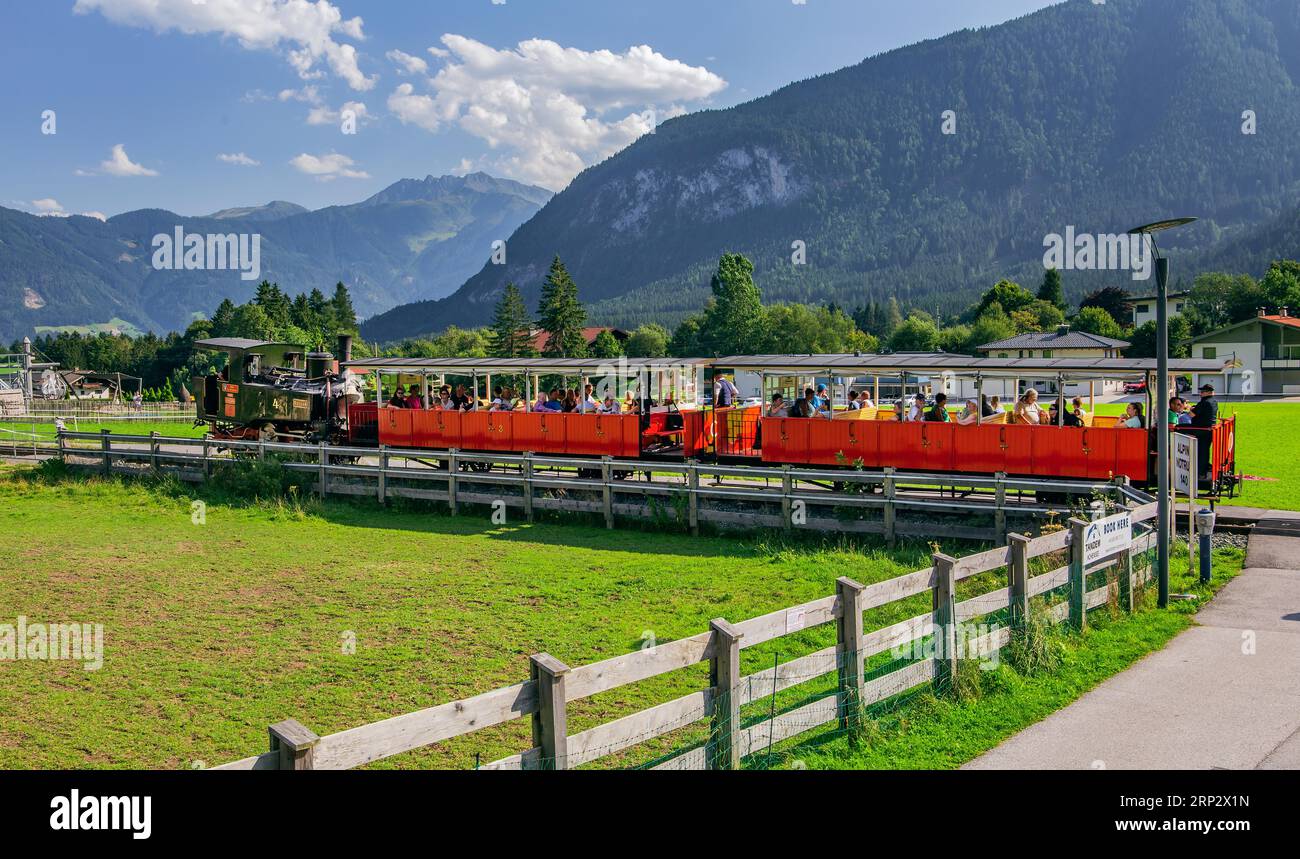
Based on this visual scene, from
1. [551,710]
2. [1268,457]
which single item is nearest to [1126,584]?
[551,710]

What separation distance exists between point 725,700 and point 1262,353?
90.6 meters

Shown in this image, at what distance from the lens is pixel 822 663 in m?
7.87

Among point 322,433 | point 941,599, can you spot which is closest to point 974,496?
point 941,599

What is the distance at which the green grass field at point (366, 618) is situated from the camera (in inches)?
368

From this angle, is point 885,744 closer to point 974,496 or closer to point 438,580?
point 438,580

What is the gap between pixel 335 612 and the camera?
1416 centimetres

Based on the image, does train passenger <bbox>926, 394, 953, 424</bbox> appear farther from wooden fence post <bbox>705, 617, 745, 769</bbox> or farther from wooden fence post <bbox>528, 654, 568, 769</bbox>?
wooden fence post <bbox>528, 654, 568, 769</bbox>

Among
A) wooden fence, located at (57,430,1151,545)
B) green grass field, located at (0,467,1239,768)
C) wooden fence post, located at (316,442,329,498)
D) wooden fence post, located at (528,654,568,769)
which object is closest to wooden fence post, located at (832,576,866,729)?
green grass field, located at (0,467,1239,768)

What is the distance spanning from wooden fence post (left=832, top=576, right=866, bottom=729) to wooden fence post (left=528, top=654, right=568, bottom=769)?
114 inches

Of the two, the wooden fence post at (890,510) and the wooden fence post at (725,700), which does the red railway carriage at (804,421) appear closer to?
the wooden fence post at (890,510)

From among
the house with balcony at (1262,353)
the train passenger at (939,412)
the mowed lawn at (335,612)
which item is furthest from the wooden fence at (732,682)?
the house with balcony at (1262,353)

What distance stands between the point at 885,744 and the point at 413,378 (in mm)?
23673

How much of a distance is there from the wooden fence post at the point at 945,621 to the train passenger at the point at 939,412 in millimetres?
12460
